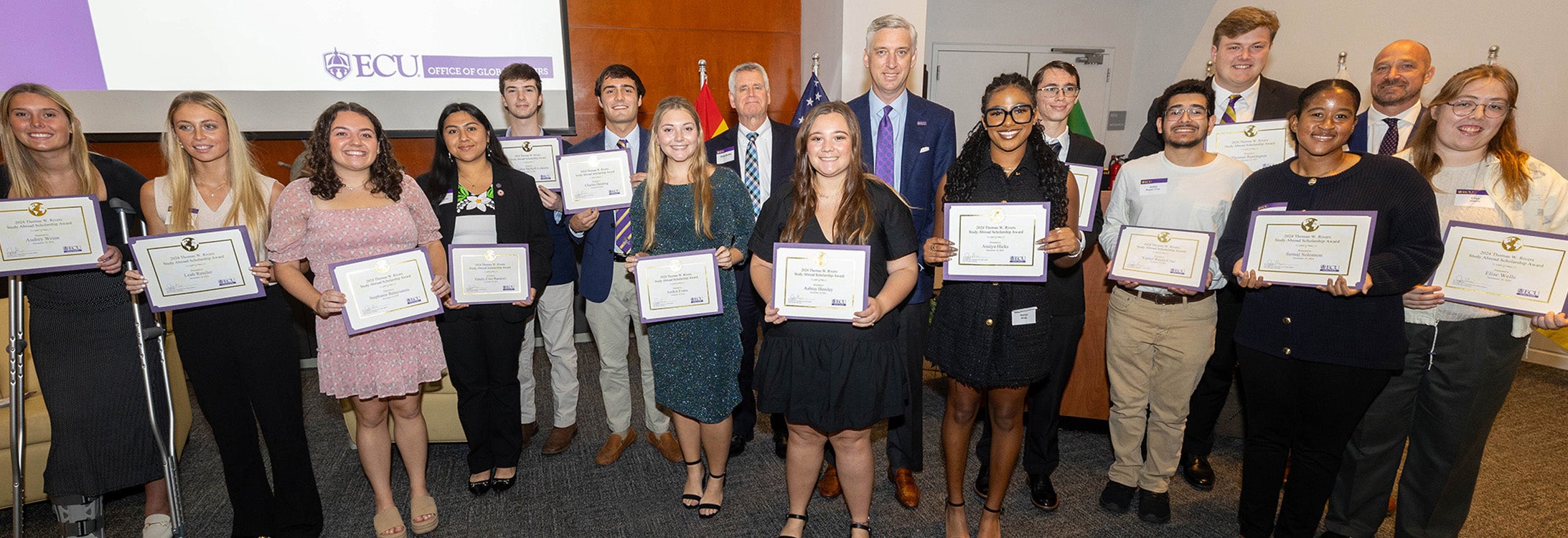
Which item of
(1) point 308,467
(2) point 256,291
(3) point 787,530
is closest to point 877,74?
(3) point 787,530

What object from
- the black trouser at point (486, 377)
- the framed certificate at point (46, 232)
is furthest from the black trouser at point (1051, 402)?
the framed certificate at point (46, 232)

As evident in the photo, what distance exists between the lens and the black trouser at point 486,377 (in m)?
3.04

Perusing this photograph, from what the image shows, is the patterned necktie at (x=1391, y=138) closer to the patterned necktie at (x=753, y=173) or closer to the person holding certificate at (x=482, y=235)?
the patterned necktie at (x=753, y=173)

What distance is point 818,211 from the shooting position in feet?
8.02

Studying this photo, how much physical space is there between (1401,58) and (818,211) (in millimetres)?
2679

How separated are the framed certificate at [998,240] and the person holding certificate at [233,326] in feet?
7.99

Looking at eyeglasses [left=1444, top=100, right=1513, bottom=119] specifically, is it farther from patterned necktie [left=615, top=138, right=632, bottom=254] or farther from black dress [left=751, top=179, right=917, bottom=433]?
patterned necktie [left=615, top=138, right=632, bottom=254]

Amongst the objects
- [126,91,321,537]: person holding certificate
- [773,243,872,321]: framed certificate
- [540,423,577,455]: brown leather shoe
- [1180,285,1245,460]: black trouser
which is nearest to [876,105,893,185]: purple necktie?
[773,243,872,321]: framed certificate

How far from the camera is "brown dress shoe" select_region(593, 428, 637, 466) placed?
3.60m

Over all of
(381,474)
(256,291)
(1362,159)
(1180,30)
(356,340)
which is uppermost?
(1180,30)

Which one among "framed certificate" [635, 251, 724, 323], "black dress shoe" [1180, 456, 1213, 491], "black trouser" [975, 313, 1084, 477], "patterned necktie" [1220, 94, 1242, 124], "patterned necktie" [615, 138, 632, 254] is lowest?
"black dress shoe" [1180, 456, 1213, 491]

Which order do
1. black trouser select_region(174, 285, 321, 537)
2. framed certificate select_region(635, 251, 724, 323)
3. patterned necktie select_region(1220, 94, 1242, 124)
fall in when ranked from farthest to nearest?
patterned necktie select_region(1220, 94, 1242, 124) → framed certificate select_region(635, 251, 724, 323) → black trouser select_region(174, 285, 321, 537)

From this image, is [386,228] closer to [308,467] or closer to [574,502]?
[308,467]

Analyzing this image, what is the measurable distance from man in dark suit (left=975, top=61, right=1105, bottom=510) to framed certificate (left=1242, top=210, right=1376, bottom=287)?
1.87 ft
